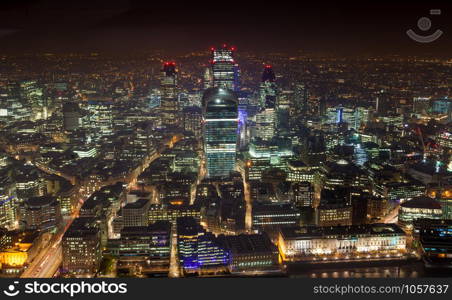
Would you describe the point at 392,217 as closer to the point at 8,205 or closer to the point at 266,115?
the point at 266,115

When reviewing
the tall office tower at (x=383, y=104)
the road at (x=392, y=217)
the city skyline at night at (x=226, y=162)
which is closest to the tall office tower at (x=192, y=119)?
the city skyline at night at (x=226, y=162)

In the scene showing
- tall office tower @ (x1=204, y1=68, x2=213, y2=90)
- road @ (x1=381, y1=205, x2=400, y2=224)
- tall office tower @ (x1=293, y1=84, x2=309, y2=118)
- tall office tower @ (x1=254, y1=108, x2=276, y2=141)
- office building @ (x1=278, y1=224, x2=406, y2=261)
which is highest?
tall office tower @ (x1=204, y1=68, x2=213, y2=90)

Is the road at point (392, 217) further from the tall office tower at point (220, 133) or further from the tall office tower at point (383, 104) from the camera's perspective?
the tall office tower at point (220, 133)

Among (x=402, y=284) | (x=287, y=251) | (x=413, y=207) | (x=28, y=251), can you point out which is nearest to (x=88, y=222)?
(x=28, y=251)

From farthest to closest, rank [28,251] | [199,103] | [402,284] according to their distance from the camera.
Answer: [199,103] < [28,251] < [402,284]

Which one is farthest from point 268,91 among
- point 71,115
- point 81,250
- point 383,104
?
point 81,250

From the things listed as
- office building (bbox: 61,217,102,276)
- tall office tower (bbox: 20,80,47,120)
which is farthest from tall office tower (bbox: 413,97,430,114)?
tall office tower (bbox: 20,80,47,120)

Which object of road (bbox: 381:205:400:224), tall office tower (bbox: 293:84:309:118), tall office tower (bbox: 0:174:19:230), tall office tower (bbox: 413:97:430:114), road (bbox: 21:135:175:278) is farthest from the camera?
tall office tower (bbox: 293:84:309:118)

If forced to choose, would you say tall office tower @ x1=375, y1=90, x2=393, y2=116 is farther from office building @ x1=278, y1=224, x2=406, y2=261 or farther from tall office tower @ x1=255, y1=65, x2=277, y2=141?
office building @ x1=278, y1=224, x2=406, y2=261

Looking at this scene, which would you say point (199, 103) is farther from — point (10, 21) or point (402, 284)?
point (402, 284)

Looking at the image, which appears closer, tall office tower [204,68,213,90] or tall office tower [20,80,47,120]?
tall office tower [204,68,213,90]
